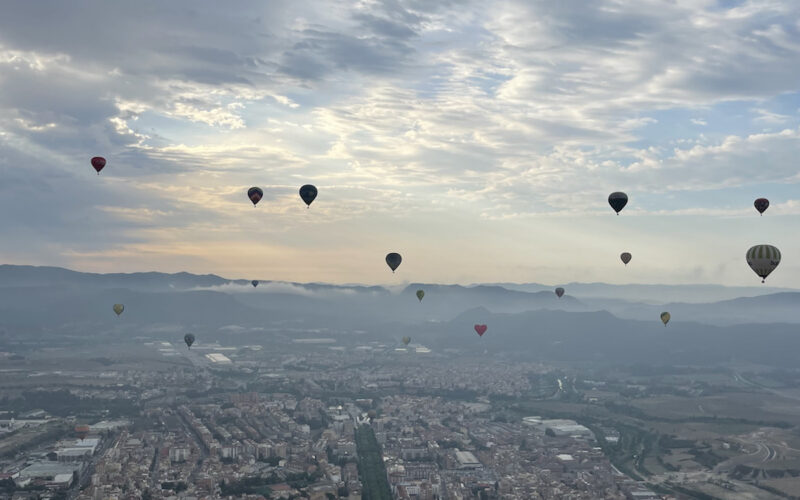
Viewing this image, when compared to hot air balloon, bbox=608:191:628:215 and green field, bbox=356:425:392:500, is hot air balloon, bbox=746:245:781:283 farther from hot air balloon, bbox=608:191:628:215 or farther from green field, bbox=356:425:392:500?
green field, bbox=356:425:392:500

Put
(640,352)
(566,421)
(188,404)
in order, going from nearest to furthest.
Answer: (566,421), (188,404), (640,352)

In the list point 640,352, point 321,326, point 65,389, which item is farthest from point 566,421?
point 321,326

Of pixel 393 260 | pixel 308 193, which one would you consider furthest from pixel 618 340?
pixel 308 193

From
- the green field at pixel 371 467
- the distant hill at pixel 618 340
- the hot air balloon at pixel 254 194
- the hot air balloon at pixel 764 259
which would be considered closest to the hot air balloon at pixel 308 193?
the hot air balloon at pixel 254 194

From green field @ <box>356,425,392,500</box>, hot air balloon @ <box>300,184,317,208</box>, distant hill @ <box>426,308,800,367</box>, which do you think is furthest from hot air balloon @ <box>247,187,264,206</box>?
distant hill @ <box>426,308,800,367</box>

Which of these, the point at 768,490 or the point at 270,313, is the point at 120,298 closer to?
the point at 270,313

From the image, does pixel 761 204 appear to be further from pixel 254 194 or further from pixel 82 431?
pixel 82 431

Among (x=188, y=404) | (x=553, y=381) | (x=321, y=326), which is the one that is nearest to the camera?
(x=188, y=404)
